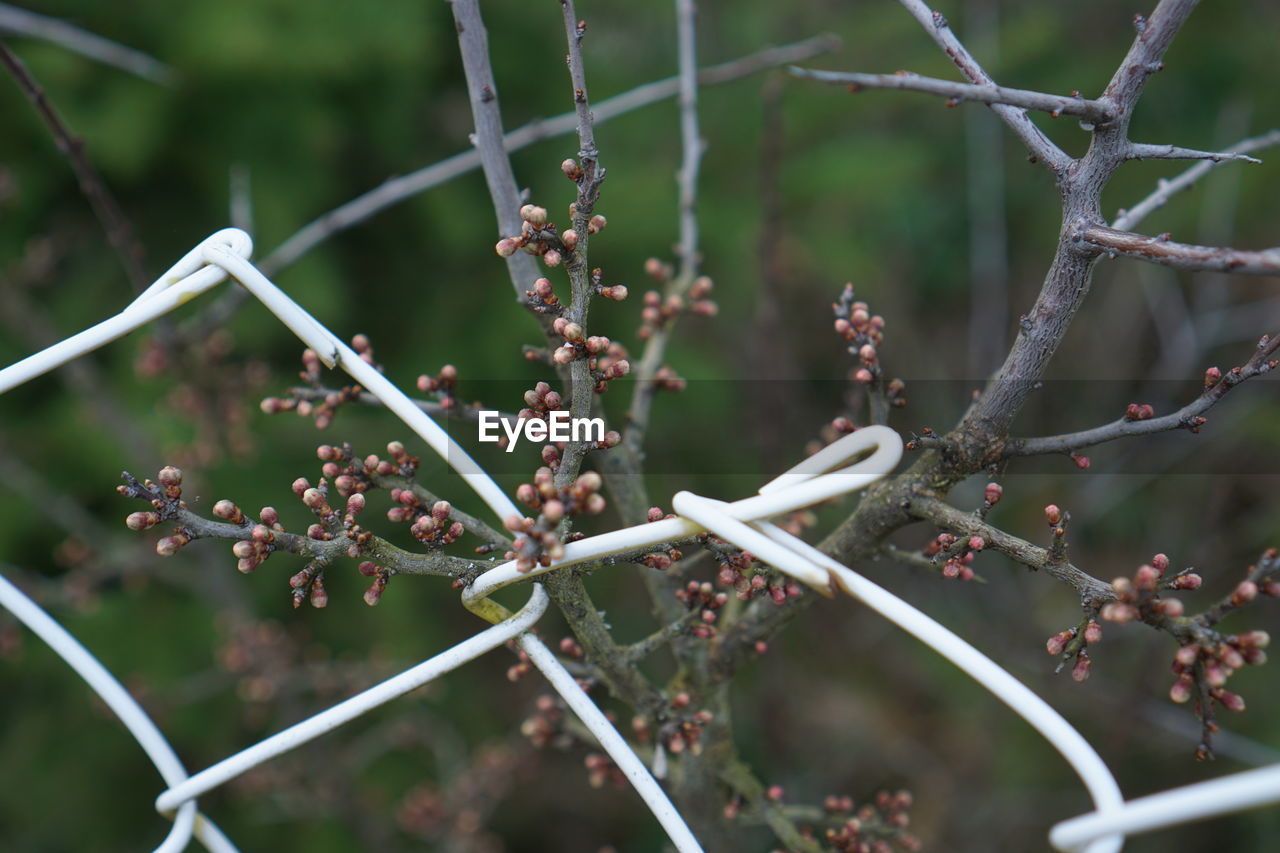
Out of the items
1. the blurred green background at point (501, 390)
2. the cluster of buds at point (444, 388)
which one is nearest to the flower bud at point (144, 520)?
the cluster of buds at point (444, 388)

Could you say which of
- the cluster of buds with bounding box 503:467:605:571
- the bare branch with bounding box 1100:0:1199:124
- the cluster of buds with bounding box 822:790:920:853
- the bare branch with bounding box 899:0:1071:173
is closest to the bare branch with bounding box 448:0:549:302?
the cluster of buds with bounding box 503:467:605:571

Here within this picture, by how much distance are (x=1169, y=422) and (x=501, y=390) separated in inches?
69.8

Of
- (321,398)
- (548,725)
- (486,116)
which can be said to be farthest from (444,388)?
(548,725)

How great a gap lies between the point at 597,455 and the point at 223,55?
4.94 ft

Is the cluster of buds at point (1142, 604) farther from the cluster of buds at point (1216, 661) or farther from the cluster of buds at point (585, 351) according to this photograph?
the cluster of buds at point (585, 351)

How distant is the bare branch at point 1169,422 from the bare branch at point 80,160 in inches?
38.5

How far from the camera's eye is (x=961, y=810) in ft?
8.45

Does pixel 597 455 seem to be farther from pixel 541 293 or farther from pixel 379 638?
pixel 379 638

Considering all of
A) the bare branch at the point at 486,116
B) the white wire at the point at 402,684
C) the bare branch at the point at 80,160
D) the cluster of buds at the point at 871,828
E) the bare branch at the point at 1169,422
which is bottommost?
the cluster of buds at the point at 871,828

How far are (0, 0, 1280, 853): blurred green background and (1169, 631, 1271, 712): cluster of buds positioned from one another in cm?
106

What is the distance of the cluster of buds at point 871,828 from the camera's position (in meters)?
0.79

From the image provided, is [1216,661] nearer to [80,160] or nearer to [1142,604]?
[1142,604]

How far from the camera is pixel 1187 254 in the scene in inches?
17.8

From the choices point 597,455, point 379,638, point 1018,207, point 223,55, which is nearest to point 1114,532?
point 1018,207
